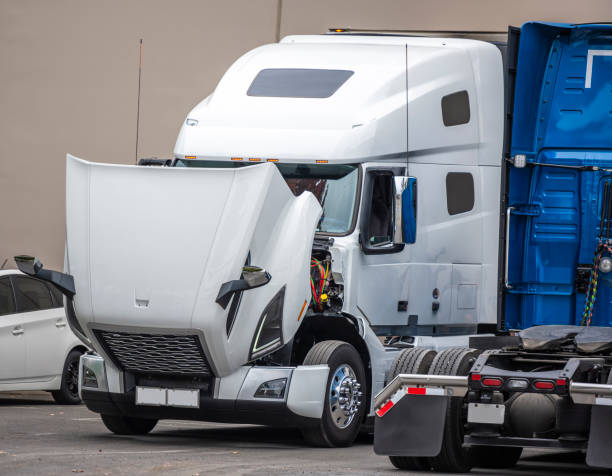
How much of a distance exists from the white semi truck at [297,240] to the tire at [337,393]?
0.07ft

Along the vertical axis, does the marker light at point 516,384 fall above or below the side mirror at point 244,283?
below

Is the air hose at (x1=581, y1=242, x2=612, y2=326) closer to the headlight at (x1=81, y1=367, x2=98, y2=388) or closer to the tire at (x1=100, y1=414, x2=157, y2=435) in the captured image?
the tire at (x1=100, y1=414, x2=157, y2=435)

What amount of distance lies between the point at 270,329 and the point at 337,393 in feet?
2.95

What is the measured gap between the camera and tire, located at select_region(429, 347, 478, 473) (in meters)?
10.1

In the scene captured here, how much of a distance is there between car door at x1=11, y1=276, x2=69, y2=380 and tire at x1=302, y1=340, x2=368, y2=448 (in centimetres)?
486

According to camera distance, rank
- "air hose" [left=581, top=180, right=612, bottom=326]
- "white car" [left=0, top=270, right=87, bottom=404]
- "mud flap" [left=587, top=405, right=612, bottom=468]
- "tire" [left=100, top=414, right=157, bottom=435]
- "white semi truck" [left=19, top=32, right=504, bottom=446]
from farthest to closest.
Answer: "white car" [left=0, top=270, right=87, bottom=404], "tire" [left=100, top=414, right=157, bottom=435], "air hose" [left=581, top=180, right=612, bottom=326], "white semi truck" [left=19, top=32, right=504, bottom=446], "mud flap" [left=587, top=405, right=612, bottom=468]

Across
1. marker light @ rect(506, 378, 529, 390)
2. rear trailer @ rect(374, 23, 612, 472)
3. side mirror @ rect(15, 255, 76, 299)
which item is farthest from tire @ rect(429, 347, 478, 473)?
side mirror @ rect(15, 255, 76, 299)

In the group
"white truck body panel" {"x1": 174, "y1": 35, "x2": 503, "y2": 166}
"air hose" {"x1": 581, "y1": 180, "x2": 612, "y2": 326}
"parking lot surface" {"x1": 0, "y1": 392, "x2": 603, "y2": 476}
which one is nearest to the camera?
"parking lot surface" {"x1": 0, "y1": 392, "x2": 603, "y2": 476}

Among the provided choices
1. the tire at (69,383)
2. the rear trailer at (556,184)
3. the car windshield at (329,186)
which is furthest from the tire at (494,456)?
the tire at (69,383)

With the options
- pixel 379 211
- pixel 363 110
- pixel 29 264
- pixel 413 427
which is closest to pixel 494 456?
pixel 413 427

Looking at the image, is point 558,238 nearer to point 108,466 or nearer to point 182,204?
point 182,204

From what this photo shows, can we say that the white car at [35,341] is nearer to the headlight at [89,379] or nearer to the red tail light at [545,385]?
the headlight at [89,379]

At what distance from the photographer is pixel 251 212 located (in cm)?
1165

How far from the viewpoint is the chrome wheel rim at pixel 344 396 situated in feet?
40.3
